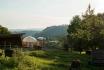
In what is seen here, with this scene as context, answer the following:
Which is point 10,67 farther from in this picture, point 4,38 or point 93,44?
point 93,44

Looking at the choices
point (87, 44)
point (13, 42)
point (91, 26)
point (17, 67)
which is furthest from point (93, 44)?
point (17, 67)

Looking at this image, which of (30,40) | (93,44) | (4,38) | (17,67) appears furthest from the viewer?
(30,40)

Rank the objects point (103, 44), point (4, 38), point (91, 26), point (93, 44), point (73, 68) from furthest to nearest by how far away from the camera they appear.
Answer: point (91, 26) → point (93, 44) → point (103, 44) → point (4, 38) → point (73, 68)

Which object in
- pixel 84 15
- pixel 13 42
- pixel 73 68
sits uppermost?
pixel 84 15

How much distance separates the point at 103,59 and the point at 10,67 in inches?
720

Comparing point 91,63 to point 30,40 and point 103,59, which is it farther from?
point 30,40

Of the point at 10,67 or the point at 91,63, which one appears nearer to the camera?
the point at 10,67

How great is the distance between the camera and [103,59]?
4344 centimetres

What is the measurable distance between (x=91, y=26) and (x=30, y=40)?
105ft

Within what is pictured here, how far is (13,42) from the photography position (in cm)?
5356

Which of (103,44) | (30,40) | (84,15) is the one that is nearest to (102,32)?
(103,44)

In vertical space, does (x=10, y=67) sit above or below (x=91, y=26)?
below

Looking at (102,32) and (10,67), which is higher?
(102,32)

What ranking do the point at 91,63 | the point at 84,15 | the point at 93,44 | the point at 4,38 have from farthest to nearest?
the point at 84,15 < the point at 93,44 < the point at 4,38 < the point at 91,63
